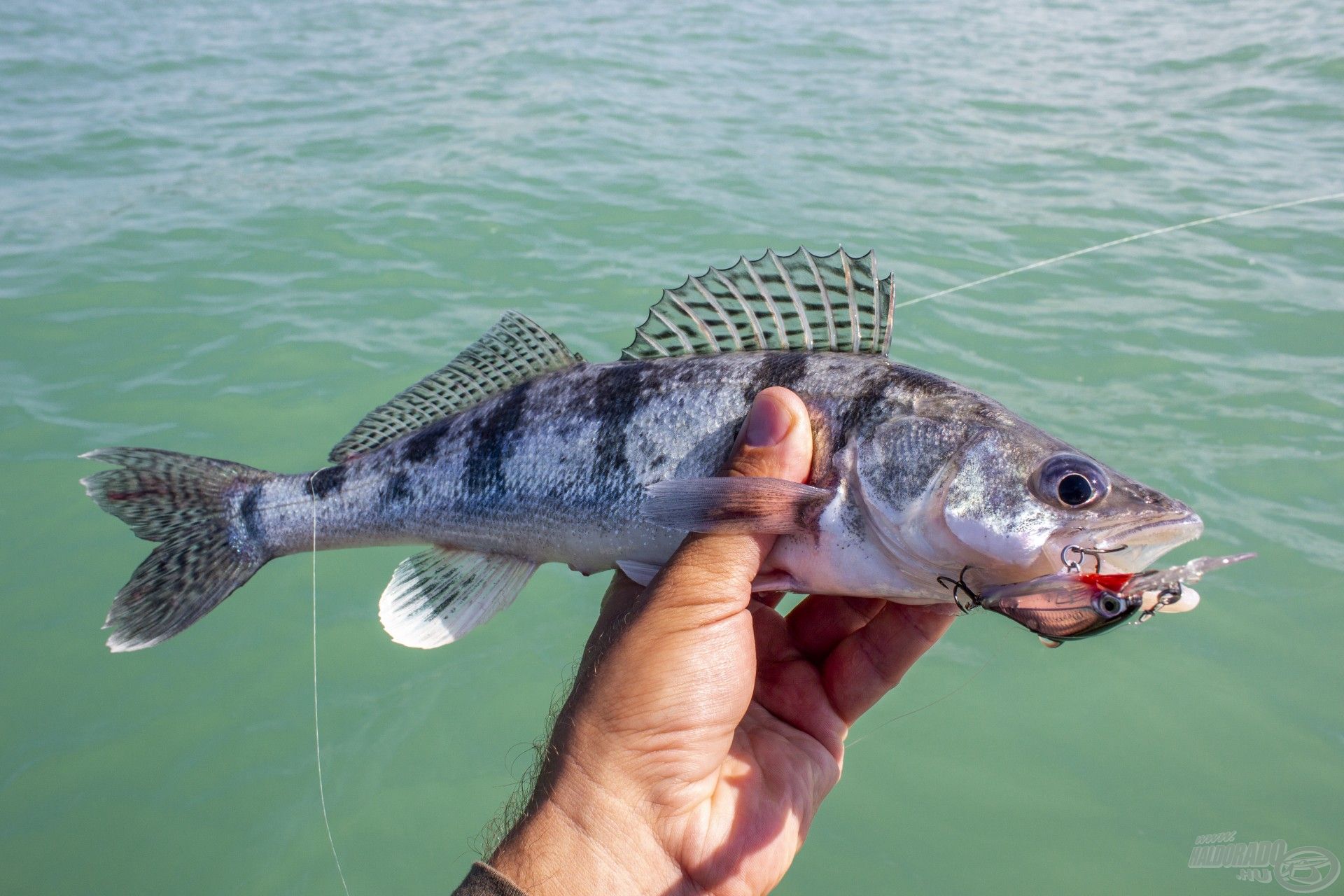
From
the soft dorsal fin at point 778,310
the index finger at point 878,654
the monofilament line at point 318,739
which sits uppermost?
the soft dorsal fin at point 778,310

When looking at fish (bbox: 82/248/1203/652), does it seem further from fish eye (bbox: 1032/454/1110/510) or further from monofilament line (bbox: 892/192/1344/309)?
monofilament line (bbox: 892/192/1344/309)

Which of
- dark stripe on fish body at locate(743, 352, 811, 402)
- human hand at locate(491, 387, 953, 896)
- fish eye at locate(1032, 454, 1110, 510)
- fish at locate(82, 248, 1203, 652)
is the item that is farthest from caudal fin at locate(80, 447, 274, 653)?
fish eye at locate(1032, 454, 1110, 510)

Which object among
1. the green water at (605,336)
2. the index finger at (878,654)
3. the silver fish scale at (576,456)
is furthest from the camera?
the green water at (605,336)

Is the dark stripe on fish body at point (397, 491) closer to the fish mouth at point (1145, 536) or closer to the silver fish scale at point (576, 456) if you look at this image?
the silver fish scale at point (576, 456)

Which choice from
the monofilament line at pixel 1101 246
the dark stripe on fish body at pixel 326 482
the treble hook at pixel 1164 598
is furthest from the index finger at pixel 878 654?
the dark stripe on fish body at pixel 326 482

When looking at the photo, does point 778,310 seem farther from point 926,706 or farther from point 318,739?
point 318,739

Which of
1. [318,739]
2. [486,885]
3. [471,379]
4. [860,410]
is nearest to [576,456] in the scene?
[471,379]
